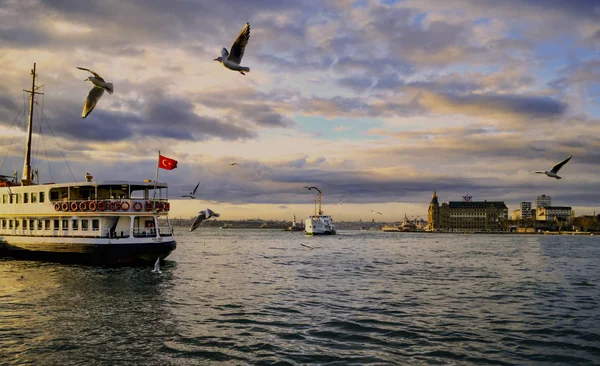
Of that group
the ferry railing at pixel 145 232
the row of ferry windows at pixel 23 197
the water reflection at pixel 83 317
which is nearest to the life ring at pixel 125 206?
the ferry railing at pixel 145 232

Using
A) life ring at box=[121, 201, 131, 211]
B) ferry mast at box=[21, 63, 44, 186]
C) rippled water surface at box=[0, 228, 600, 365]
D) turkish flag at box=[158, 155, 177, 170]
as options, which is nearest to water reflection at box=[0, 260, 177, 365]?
rippled water surface at box=[0, 228, 600, 365]

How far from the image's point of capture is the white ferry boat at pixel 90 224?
4000cm

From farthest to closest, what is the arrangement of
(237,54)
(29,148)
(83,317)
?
(29,148), (83,317), (237,54)

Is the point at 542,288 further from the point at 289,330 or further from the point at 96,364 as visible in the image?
the point at 96,364

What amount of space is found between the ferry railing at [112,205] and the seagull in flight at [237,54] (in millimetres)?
25548

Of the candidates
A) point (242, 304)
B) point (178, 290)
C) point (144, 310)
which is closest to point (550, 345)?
point (242, 304)

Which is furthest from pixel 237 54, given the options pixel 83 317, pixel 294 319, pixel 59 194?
pixel 59 194

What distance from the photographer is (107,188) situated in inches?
1720

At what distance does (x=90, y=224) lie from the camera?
41.4 m

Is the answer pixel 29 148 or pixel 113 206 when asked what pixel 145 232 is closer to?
pixel 113 206

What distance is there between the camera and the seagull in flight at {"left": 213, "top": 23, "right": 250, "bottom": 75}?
1812 centimetres

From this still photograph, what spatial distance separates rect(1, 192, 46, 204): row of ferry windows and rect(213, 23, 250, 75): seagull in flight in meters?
33.9

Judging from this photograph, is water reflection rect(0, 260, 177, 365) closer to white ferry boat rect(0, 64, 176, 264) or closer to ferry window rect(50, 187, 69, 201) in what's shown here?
white ferry boat rect(0, 64, 176, 264)

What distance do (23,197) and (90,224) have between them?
424 inches
